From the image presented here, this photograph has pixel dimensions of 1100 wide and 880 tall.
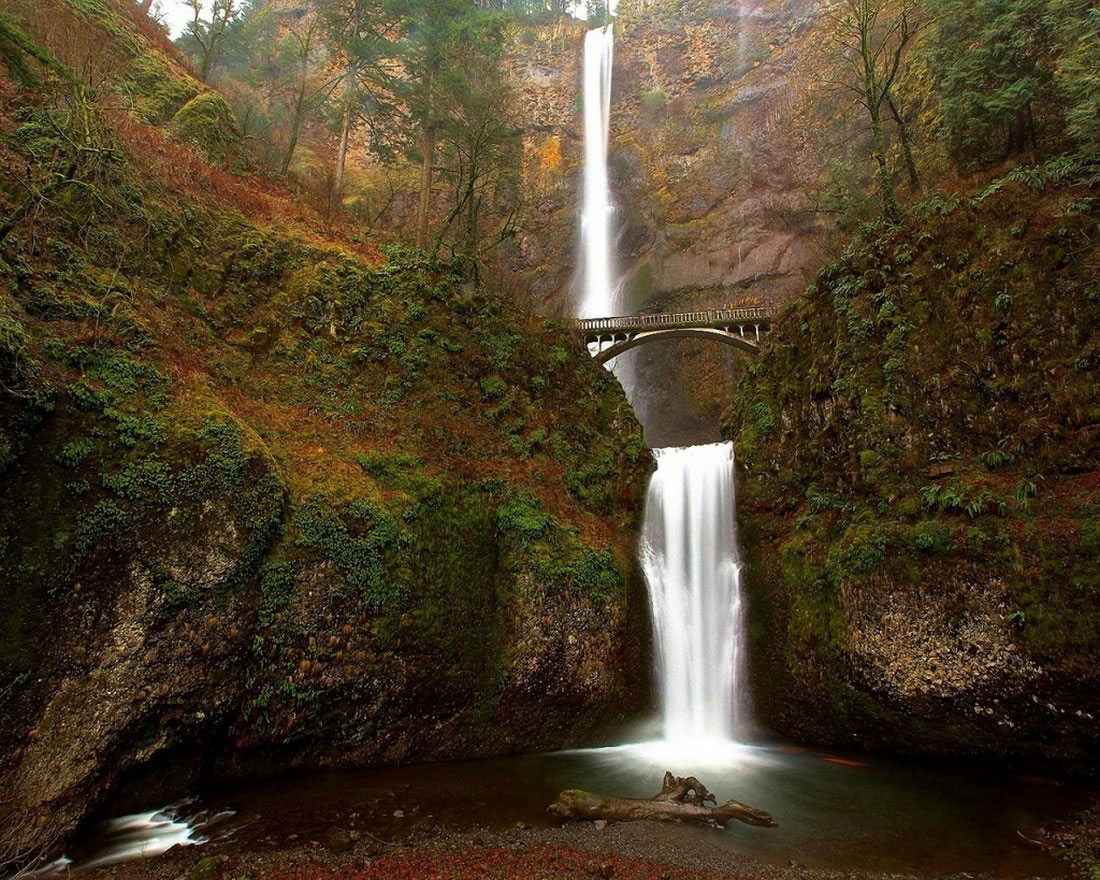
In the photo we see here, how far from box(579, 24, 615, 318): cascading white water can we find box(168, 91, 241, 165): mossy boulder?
19435 millimetres

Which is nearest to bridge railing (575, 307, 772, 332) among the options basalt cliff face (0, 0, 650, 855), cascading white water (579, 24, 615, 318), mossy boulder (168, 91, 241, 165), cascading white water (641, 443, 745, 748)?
cascading white water (579, 24, 615, 318)

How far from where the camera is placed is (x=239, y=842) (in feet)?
21.7

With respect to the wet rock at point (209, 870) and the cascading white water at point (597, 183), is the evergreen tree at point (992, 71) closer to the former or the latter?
the cascading white water at point (597, 183)

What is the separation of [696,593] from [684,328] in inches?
567

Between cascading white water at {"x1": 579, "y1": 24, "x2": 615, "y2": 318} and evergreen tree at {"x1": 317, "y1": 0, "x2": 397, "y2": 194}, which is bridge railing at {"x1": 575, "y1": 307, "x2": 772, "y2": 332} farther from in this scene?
evergreen tree at {"x1": 317, "y1": 0, "x2": 397, "y2": 194}

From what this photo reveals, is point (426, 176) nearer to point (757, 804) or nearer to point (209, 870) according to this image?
point (209, 870)

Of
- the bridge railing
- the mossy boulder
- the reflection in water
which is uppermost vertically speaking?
the mossy boulder

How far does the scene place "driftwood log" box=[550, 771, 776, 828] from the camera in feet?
24.8

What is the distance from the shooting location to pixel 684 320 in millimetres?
24578

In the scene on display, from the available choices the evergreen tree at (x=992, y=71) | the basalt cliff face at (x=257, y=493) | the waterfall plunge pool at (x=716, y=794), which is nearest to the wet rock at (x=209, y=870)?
the waterfall plunge pool at (x=716, y=794)

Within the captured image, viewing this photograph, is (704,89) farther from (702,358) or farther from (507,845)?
(507,845)

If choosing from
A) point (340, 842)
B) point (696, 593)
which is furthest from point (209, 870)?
point (696, 593)

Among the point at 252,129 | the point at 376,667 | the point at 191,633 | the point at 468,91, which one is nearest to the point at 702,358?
the point at 468,91

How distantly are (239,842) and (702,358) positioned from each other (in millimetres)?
28515
